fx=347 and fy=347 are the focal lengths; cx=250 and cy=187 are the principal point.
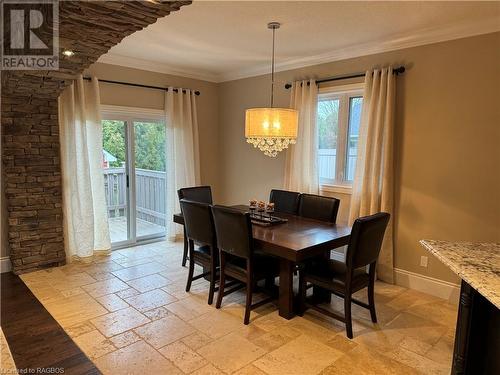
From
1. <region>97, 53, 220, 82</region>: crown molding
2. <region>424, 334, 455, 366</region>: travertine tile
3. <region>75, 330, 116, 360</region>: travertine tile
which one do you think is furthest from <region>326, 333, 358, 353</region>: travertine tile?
<region>97, 53, 220, 82</region>: crown molding

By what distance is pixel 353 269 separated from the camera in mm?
2674

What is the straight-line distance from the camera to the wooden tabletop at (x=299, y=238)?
8.69ft

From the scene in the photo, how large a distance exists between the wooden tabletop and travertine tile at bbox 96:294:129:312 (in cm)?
144

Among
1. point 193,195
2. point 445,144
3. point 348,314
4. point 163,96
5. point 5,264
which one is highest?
point 163,96

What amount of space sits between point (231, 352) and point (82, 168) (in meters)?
2.98

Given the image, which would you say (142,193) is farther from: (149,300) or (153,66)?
(149,300)

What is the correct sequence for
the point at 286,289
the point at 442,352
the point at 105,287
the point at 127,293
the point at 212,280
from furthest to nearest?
1. the point at 105,287
2. the point at 127,293
3. the point at 212,280
4. the point at 286,289
5. the point at 442,352

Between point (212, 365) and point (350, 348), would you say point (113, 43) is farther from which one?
point (350, 348)

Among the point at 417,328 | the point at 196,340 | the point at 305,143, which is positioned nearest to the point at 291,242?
the point at 196,340

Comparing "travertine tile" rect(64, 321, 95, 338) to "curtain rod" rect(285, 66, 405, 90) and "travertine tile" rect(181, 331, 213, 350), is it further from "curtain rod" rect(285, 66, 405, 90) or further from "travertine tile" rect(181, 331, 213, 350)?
"curtain rod" rect(285, 66, 405, 90)

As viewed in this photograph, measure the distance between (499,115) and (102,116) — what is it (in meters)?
4.45

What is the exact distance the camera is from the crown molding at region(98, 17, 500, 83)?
10.3ft

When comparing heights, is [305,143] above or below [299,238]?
above

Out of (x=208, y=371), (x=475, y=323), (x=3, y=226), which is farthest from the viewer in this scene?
(x=3, y=226)
